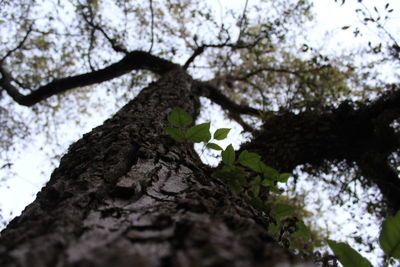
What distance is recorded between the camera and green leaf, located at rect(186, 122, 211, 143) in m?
1.44

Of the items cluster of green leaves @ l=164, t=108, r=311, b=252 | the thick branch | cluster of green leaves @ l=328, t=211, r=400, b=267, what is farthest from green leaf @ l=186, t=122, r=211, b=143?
the thick branch

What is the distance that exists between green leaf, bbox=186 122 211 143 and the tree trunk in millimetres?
214

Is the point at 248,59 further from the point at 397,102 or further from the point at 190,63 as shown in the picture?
the point at 397,102

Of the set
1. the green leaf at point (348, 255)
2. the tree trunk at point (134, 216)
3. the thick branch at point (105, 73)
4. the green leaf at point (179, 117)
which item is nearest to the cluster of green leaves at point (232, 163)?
the green leaf at point (179, 117)

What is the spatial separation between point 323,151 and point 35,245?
14.7 ft

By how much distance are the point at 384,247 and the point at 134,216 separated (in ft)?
2.75

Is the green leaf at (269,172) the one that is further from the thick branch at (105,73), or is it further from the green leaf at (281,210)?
the thick branch at (105,73)

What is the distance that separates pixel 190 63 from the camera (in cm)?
821

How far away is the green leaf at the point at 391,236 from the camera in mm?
875

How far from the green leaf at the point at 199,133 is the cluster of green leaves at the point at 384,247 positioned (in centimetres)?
79

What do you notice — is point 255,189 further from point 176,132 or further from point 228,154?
point 176,132

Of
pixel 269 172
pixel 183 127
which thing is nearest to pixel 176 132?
pixel 183 127

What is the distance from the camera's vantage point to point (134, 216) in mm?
916

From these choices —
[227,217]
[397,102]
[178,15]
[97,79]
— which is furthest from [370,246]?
[178,15]
